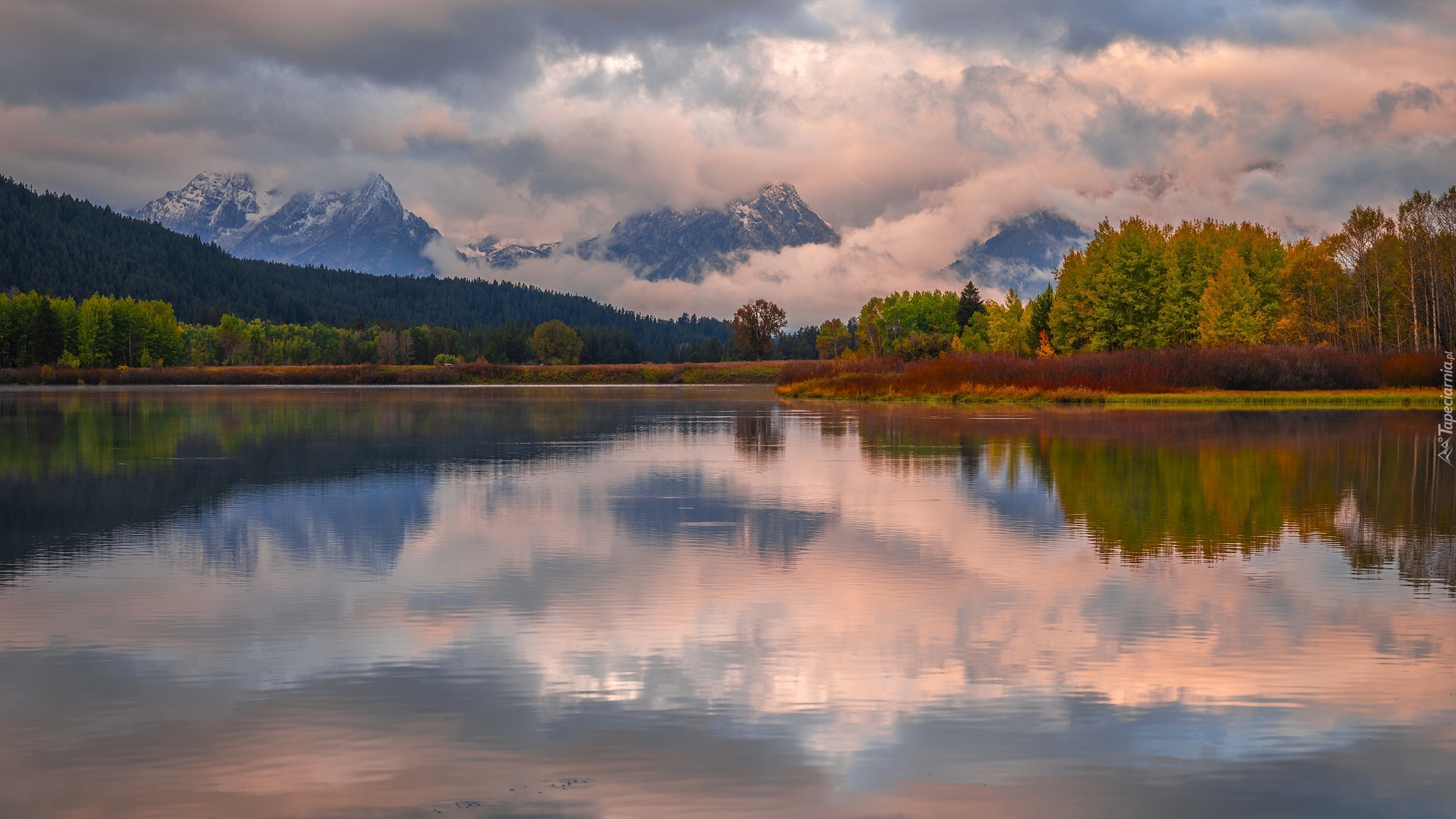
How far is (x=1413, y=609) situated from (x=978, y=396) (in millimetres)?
61291

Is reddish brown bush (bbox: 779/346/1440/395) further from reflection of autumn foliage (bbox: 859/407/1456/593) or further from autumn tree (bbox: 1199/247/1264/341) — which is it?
reflection of autumn foliage (bbox: 859/407/1456/593)

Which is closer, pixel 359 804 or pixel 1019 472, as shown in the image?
pixel 359 804

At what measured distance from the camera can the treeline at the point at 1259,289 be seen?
95.1 metres

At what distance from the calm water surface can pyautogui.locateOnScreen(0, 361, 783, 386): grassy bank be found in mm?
150087

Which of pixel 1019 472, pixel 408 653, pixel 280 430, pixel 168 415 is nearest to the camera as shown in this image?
pixel 408 653

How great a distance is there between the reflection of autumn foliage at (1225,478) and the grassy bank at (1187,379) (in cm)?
2010

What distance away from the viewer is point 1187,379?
242ft

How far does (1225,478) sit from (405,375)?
166 metres

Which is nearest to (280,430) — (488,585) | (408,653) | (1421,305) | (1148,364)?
(488,585)

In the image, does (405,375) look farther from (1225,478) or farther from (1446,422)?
(1225,478)

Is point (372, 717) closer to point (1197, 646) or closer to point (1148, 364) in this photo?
point (1197, 646)

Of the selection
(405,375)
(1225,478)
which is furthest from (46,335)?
(1225,478)

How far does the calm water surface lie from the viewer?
303 inches

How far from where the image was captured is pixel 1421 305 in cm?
10012
